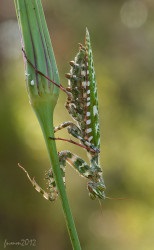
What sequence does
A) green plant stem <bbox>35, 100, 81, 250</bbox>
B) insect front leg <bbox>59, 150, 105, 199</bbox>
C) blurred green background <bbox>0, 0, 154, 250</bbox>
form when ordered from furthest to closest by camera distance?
blurred green background <bbox>0, 0, 154, 250</bbox> < insect front leg <bbox>59, 150, 105, 199</bbox> < green plant stem <bbox>35, 100, 81, 250</bbox>

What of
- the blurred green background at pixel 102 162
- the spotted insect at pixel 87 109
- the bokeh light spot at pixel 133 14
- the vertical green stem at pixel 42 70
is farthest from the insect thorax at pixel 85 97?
the bokeh light spot at pixel 133 14

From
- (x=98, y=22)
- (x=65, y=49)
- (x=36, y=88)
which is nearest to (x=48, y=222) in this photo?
(x=65, y=49)

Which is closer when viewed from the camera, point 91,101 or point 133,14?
point 91,101

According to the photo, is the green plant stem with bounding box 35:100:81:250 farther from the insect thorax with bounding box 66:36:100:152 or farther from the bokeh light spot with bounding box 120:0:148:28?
the bokeh light spot with bounding box 120:0:148:28

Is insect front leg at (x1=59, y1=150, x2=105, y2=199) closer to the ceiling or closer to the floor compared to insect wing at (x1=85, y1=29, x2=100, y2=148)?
closer to the floor

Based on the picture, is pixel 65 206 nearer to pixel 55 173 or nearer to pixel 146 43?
pixel 55 173

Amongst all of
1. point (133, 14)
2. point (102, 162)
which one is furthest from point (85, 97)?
point (133, 14)

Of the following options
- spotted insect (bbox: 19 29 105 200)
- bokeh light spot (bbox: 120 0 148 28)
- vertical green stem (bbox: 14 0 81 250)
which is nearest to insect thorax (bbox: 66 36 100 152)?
spotted insect (bbox: 19 29 105 200)

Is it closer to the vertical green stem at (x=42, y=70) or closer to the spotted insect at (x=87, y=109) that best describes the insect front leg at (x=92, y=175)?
the spotted insect at (x=87, y=109)

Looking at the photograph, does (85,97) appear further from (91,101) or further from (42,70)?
(42,70)
